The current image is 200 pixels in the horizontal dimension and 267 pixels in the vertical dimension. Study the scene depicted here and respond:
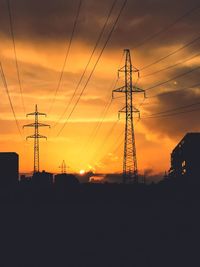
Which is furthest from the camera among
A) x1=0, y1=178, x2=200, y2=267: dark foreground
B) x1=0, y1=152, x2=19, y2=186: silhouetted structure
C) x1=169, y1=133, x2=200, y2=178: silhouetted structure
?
x1=169, y1=133, x2=200, y2=178: silhouetted structure

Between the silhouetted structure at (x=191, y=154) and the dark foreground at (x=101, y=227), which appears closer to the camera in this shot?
the dark foreground at (x=101, y=227)

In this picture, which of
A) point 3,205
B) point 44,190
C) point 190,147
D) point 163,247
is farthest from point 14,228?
point 190,147

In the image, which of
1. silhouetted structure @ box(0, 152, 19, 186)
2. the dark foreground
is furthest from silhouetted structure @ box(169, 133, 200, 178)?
the dark foreground

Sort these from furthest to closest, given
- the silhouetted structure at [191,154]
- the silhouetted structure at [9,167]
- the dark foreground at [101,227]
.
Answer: the silhouetted structure at [191,154] < the silhouetted structure at [9,167] < the dark foreground at [101,227]

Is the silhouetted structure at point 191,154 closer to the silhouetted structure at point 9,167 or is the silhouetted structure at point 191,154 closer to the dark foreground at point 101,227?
the silhouetted structure at point 9,167

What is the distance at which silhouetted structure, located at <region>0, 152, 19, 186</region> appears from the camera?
58812 mm

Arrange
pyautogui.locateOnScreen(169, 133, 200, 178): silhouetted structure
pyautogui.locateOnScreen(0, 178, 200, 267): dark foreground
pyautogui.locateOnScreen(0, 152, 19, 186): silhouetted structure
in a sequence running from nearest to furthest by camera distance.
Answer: pyautogui.locateOnScreen(0, 178, 200, 267): dark foreground
pyautogui.locateOnScreen(0, 152, 19, 186): silhouetted structure
pyautogui.locateOnScreen(169, 133, 200, 178): silhouetted structure

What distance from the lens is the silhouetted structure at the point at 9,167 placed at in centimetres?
5881

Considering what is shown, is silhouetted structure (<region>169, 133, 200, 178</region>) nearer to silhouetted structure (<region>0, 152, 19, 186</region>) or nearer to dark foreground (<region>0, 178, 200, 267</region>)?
silhouetted structure (<region>0, 152, 19, 186</region>)

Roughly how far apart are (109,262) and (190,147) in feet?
243

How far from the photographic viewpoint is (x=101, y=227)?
28.1 metres

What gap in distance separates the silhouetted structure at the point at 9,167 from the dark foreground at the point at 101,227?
27.4 m

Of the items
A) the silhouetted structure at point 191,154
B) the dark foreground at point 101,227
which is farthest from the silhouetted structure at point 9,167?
the silhouetted structure at point 191,154

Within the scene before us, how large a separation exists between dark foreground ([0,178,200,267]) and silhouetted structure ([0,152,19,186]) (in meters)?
27.4
